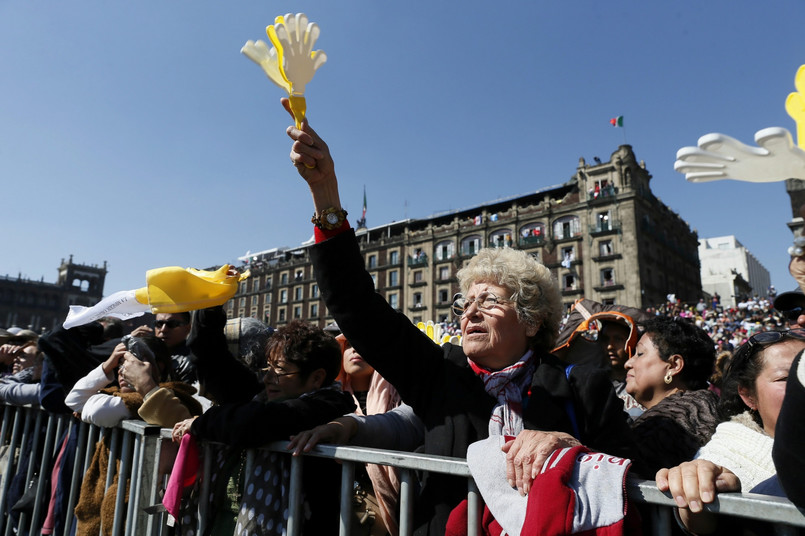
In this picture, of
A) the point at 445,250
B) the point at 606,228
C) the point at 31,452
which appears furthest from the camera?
the point at 445,250

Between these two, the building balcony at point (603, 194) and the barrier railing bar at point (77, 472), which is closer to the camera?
the barrier railing bar at point (77, 472)

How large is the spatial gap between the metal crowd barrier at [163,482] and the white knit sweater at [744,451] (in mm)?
345

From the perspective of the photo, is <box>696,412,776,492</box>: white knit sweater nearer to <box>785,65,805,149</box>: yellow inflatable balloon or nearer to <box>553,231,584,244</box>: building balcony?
<box>785,65,805,149</box>: yellow inflatable balloon

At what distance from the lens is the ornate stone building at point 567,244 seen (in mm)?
35188

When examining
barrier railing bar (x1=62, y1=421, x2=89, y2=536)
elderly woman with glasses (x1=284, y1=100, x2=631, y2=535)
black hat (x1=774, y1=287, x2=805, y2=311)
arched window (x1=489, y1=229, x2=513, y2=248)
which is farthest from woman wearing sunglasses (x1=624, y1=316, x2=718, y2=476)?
arched window (x1=489, y1=229, x2=513, y2=248)

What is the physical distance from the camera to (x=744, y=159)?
103 centimetres

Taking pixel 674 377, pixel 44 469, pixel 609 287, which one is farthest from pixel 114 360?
pixel 609 287

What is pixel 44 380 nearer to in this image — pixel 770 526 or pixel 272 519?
pixel 272 519

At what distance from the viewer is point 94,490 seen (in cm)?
255

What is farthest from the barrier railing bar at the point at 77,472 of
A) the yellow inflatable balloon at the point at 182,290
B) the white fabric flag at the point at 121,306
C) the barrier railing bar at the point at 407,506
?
the barrier railing bar at the point at 407,506

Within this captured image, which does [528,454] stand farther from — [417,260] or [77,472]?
[417,260]

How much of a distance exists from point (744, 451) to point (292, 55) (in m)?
1.90

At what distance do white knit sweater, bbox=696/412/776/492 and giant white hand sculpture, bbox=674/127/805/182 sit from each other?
3.11 ft

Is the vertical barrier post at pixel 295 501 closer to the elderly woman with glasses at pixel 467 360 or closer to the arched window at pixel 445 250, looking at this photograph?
the elderly woman with glasses at pixel 467 360
